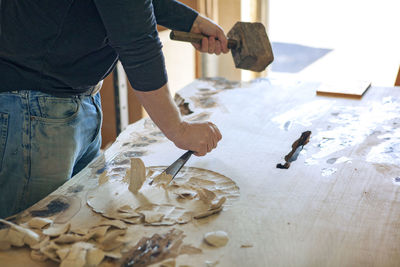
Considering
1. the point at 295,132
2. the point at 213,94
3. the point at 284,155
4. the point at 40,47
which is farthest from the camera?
the point at 213,94

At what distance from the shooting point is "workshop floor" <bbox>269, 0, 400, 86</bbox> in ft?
14.0

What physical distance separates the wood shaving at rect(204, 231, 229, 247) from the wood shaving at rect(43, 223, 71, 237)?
30cm

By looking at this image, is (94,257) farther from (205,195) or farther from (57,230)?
(205,195)

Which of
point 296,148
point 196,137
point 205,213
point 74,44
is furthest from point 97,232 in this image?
point 296,148

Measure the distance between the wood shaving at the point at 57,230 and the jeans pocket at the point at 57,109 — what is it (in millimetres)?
329

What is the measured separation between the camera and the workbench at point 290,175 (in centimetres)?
92

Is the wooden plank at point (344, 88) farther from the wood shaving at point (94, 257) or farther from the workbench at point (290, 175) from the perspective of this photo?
the wood shaving at point (94, 257)

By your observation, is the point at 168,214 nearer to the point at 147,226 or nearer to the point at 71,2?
the point at 147,226

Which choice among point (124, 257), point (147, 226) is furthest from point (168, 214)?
point (124, 257)

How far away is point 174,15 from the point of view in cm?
154

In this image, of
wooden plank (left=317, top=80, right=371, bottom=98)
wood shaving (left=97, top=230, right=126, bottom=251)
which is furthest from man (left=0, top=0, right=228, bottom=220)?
wooden plank (left=317, top=80, right=371, bottom=98)

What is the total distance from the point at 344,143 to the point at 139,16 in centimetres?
81

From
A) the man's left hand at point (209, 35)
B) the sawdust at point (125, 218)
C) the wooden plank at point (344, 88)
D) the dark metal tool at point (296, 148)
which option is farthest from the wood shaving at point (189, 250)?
the wooden plank at point (344, 88)

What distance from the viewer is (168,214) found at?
104cm
